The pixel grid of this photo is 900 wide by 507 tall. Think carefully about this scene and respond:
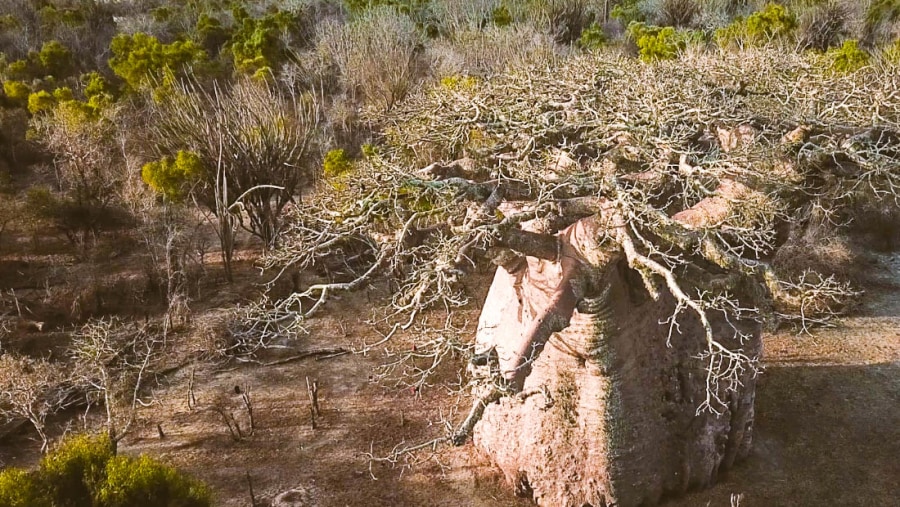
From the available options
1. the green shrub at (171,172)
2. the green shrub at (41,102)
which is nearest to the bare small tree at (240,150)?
the green shrub at (171,172)

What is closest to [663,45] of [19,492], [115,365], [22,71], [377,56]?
[377,56]

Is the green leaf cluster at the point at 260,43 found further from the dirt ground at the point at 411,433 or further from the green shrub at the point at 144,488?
the green shrub at the point at 144,488

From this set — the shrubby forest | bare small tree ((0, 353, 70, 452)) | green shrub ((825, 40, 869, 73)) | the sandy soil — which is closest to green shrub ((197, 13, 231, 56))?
the shrubby forest

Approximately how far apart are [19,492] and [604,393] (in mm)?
3327

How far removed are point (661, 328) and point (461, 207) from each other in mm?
1638

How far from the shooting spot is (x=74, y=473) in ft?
12.5

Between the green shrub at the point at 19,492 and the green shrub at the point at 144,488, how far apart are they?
0.29m

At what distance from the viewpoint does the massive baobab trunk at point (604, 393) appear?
4.19 m

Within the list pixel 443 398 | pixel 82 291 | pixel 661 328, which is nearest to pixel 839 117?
pixel 661 328

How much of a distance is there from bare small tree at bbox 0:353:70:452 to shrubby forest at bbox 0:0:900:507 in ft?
0.11

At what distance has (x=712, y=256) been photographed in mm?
3533

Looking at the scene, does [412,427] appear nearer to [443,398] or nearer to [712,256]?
[443,398]

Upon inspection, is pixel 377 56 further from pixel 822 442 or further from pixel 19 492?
pixel 19 492

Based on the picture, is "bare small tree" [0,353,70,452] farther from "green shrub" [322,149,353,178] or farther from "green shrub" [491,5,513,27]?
"green shrub" [491,5,513,27]
